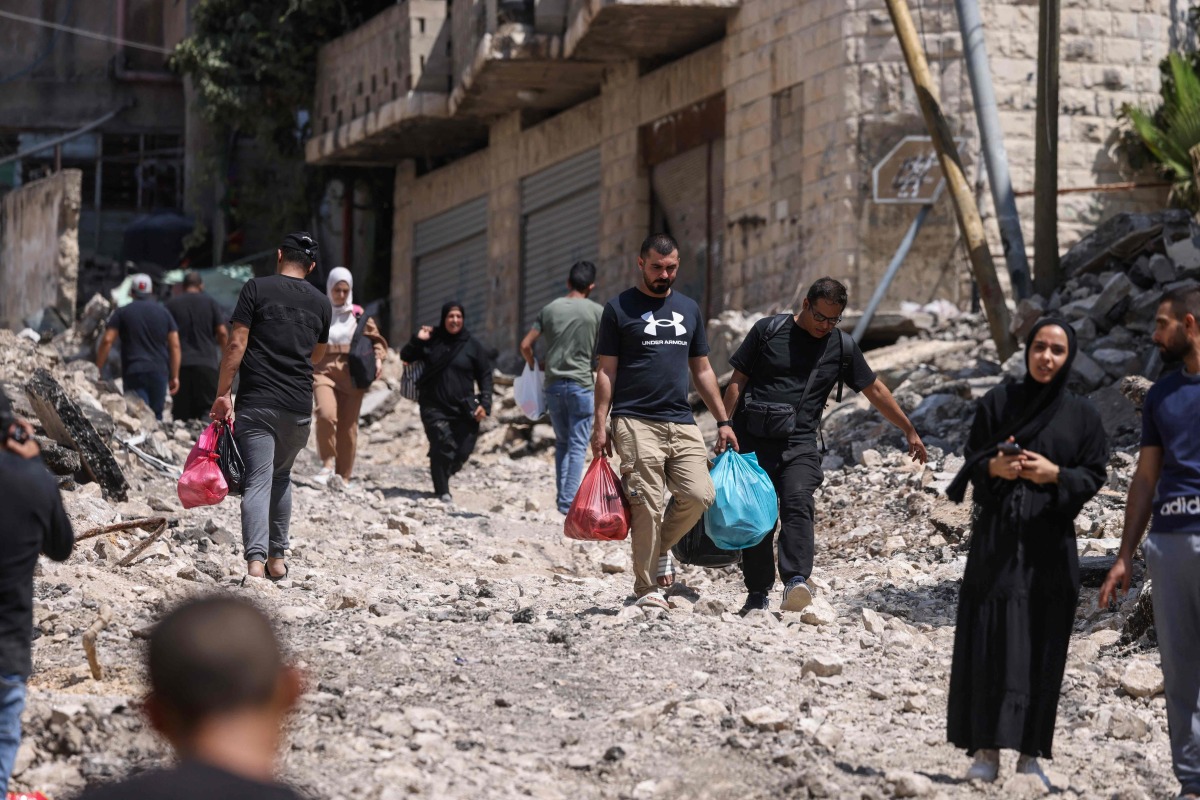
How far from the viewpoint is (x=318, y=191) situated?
26.2 meters

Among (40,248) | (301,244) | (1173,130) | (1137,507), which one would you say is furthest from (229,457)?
(40,248)

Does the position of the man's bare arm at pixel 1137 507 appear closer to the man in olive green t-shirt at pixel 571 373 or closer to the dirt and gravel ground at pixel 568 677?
the dirt and gravel ground at pixel 568 677

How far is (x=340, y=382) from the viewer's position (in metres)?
12.7

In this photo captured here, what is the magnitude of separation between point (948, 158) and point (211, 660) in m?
13.3

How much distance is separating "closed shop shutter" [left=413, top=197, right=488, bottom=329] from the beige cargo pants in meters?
15.7

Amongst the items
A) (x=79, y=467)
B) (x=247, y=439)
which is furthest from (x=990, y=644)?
(x=79, y=467)

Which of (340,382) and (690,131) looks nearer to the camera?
(340,382)

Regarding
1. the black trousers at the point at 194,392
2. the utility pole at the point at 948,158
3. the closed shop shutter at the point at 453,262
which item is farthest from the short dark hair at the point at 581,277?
the closed shop shutter at the point at 453,262

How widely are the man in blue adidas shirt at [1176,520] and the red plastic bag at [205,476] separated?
13.3 ft

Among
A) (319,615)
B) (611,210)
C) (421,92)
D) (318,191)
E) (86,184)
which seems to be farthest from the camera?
(86,184)

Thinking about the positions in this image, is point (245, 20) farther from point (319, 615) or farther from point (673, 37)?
point (319, 615)

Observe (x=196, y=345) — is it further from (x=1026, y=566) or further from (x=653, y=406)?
(x=1026, y=566)

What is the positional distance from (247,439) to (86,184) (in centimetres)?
2411

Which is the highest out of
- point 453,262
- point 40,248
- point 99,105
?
point 99,105
